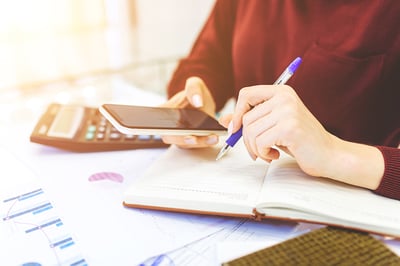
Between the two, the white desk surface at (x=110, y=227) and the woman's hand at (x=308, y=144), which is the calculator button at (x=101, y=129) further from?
the woman's hand at (x=308, y=144)

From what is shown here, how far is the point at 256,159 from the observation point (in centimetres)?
61

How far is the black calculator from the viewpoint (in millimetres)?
716

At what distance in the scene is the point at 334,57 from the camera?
28.2 inches

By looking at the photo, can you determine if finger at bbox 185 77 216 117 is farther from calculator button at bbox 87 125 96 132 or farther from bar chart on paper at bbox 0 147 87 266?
bar chart on paper at bbox 0 147 87 266

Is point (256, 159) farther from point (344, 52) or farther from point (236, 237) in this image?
point (344, 52)

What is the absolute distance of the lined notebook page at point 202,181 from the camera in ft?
1.68

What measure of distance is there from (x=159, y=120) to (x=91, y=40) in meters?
0.76

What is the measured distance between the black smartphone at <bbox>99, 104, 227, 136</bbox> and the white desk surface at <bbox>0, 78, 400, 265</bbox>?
0.30 feet

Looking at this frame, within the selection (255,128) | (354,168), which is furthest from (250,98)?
(354,168)

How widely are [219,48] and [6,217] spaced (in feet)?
1.87

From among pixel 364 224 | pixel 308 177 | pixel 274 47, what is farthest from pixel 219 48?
pixel 364 224

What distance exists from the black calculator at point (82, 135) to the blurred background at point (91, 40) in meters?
0.43

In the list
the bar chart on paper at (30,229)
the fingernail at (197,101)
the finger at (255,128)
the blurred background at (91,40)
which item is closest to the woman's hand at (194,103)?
the fingernail at (197,101)

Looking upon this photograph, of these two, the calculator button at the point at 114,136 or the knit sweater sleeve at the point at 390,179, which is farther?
the calculator button at the point at 114,136
